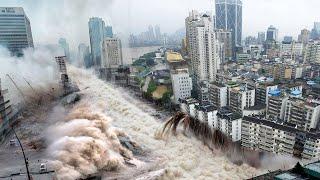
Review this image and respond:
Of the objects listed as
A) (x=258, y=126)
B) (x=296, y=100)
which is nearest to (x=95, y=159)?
(x=258, y=126)

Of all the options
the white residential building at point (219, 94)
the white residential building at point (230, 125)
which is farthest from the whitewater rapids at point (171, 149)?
the white residential building at point (219, 94)

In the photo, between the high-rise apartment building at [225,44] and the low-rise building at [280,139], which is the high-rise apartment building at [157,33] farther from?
the low-rise building at [280,139]

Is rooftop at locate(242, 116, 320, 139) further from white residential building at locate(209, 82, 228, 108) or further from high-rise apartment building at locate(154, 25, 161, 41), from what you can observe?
high-rise apartment building at locate(154, 25, 161, 41)

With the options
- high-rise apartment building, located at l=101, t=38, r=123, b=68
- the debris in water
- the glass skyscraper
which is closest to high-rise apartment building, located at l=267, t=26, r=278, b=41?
the glass skyscraper

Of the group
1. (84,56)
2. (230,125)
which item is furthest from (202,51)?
(230,125)

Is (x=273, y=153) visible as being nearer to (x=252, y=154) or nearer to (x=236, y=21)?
(x=252, y=154)
